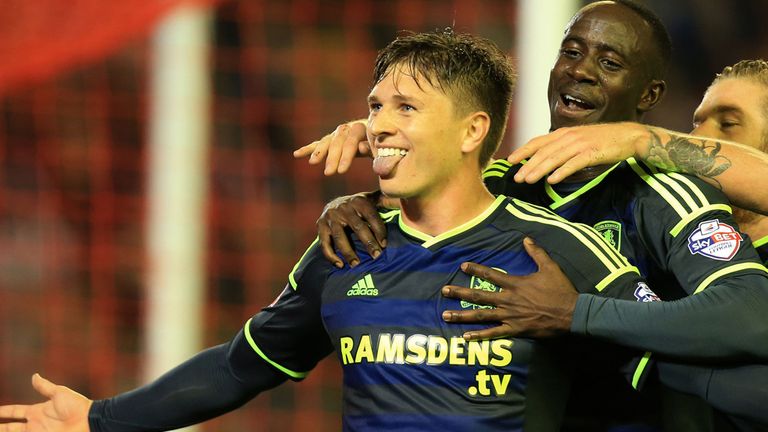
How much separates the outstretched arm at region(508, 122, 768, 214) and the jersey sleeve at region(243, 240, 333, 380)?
56 centimetres

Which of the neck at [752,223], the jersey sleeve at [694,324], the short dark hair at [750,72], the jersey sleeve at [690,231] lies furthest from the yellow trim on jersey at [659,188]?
the short dark hair at [750,72]

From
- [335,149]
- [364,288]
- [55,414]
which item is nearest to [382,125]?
[364,288]

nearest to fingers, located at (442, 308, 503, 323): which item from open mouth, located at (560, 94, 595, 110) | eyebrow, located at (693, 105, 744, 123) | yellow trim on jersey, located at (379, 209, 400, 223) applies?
yellow trim on jersey, located at (379, 209, 400, 223)

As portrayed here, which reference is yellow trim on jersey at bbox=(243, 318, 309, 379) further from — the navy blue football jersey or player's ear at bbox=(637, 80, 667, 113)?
player's ear at bbox=(637, 80, 667, 113)

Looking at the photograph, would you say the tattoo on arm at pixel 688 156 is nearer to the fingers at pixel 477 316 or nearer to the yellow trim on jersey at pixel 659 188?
the yellow trim on jersey at pixel 659 188

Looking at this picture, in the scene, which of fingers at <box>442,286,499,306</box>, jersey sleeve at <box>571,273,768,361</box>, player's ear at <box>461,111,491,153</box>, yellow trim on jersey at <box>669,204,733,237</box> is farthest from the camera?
player's ear at <box>461,111,491,153</box>

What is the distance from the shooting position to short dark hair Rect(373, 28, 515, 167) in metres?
3.09

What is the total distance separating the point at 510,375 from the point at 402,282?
338mm

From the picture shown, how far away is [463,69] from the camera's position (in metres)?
3.12

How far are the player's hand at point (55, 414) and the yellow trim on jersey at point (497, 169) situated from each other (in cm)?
123

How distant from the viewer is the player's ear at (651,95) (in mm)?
3613

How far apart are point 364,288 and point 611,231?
0.64 m

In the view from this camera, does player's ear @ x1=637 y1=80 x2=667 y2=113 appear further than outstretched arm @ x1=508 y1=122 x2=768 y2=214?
Yes

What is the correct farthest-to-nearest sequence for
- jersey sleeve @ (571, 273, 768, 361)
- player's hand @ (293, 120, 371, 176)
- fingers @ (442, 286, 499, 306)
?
player's hand @ (293, 120, 371, 176) < fingers @ (442, 286, 499, 306) < jersey sleeve @ (571, 273, 768, 361)
